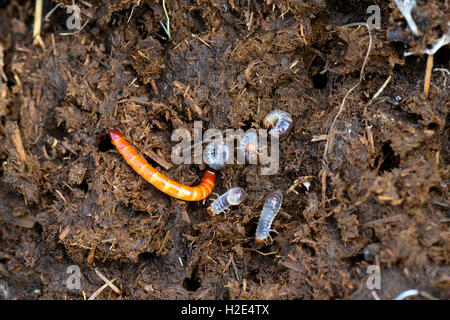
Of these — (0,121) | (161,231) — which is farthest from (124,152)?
(0,121)

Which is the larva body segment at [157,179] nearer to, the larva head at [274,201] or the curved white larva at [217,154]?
the curved white larva at [217,154]

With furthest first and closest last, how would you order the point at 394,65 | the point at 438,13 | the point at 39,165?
the point at 39,165
the point at 394,65
the point at 438,13

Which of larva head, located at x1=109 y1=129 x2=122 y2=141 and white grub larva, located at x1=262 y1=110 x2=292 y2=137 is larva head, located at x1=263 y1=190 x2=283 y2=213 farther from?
larva head, located at x1=109 y1=129 x2=122 y2=141

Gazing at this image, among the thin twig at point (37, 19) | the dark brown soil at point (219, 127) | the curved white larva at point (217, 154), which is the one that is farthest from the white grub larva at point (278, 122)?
the thin twig at point (37, 19)

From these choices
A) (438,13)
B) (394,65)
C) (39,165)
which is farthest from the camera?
(39,165)

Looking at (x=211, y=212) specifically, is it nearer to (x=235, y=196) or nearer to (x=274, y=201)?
(x=235, y=196)

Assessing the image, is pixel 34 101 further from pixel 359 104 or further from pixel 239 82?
pixel 359 104
